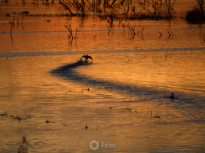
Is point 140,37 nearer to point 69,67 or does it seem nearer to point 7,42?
point 7,42

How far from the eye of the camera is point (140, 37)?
21.4 m

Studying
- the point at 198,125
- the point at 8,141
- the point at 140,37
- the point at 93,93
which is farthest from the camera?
the point at 140,37

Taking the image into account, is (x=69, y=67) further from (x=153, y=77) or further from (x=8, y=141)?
(x=8, y=141)

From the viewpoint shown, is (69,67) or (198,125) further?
(69,67)

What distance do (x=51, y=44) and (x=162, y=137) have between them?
13222 millimetres

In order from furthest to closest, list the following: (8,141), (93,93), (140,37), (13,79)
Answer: (140,37) → (13,79) → (93,93) → (8,141)

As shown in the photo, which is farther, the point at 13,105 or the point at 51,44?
the point at 51,44

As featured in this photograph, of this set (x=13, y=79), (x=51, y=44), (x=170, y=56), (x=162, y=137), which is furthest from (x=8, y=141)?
(x=51, y=44)

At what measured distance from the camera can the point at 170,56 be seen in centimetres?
1482

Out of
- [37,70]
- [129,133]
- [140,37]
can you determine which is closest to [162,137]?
[129,133]

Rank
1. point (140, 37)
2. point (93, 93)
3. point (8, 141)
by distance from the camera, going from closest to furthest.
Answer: point (8, 141) → point (93, 93) → point (140, 37)

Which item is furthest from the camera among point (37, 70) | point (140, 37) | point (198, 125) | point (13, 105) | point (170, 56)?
point (140, 37)

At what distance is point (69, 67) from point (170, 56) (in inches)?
162

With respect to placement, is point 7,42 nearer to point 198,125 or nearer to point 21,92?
point 21,92
